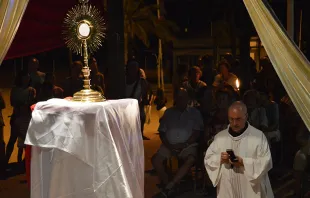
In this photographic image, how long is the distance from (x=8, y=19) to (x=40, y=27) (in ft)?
7.66

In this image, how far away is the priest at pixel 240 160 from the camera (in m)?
6.21

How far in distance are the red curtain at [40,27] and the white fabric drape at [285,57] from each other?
126 inches

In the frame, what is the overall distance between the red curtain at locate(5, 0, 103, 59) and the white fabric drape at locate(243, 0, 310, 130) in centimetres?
319

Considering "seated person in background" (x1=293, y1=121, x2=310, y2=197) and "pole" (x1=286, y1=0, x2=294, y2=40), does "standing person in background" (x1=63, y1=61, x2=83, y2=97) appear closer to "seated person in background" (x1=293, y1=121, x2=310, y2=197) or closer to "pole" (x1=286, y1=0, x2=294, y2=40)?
"seated person in background" (x1=293, y1=121, x2=310, y2=197)

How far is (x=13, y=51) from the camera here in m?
7.65

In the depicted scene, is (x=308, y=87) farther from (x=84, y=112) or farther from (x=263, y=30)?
(x=84, y=112)

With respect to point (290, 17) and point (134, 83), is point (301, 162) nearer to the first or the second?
point (290, 17)

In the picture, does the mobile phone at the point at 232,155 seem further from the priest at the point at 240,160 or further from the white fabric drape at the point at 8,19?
the white fabric drape at the point at 8,19

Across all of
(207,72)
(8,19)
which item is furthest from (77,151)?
(207,72)

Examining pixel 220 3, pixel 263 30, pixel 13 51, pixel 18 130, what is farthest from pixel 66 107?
pixel 220 3

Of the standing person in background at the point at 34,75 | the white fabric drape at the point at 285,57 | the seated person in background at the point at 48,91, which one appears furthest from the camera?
the standing person in background at the point at 34,75

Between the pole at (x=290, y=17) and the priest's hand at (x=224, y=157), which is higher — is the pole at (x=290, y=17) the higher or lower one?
the higher one

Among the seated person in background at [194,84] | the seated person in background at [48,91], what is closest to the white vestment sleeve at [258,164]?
the seated person in background at [194,84]

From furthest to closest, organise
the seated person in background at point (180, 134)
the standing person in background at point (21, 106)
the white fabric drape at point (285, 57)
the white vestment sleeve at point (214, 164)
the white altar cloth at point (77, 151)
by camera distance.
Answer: the standing person in background at point (21, 106) → the seated person in background at point (180, 134) → the white vestment sleeve at point (214, 164) → the white altar cloth at point (77, 151) → the white fabric drape at point (285, 57)
